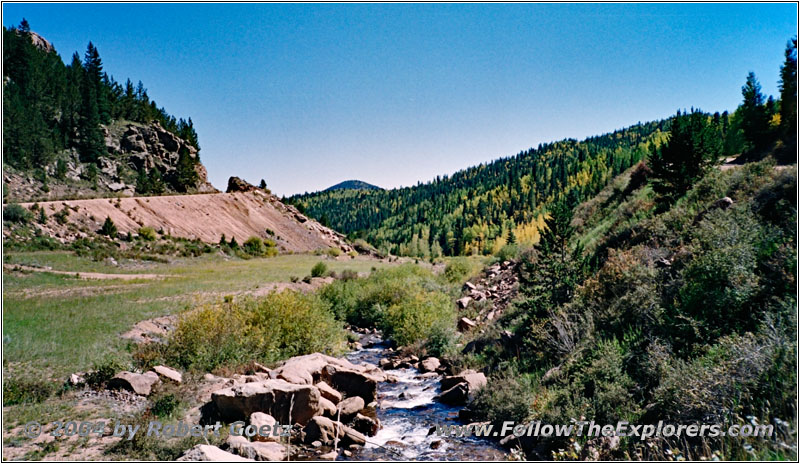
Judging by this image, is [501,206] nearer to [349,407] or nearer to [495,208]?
[495,208]

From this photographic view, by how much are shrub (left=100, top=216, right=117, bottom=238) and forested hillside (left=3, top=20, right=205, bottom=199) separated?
16.7 metres

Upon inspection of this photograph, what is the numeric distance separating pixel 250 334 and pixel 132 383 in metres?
5.09

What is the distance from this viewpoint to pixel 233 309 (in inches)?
687

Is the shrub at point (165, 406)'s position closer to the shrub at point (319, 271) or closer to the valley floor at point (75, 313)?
the valley floor at point (75, 313)

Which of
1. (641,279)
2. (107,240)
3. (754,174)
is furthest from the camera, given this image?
(107,240)

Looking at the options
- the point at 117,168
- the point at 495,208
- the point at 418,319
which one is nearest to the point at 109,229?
the point at 117,168

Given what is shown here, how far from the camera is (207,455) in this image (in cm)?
789

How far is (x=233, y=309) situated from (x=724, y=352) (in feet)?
55.7

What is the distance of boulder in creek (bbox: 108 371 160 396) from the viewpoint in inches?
442

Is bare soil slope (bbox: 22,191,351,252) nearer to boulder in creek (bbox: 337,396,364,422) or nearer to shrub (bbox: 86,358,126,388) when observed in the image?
shrub (bbox: 86,358,126,388)

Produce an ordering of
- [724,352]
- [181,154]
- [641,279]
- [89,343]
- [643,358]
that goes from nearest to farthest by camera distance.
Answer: [724,352] < [643,358] < [641,279] < [89,343] < [181,154]

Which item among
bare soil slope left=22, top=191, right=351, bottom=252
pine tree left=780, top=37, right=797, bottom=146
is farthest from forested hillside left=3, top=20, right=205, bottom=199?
pine tree left=780, top=37, right=797, bottom=146

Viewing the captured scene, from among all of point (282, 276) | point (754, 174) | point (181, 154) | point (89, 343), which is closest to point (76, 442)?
point (89, 343)

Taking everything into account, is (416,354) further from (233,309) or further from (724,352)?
(724,352)
